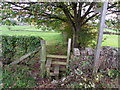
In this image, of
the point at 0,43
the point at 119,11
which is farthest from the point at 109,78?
the point at 0,43

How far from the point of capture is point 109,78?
1.91 meters

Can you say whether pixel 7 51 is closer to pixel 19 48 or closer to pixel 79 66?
pixel 19 48

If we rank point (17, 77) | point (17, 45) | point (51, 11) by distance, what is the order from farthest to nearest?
point (51, 11)
point (17, 45)
point (17, 77)

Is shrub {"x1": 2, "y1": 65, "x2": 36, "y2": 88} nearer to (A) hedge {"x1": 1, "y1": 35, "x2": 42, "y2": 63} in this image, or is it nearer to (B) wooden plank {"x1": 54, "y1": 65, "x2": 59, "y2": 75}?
(A) hedge {"x1": 1, "y1": 35, "x2": 42, "y2": 63}

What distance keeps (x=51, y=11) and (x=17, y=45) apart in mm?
1552

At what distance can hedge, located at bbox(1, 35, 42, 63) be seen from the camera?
2.60m

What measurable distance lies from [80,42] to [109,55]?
1.43 metres

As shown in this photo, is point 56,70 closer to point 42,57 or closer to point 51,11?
point 42,57

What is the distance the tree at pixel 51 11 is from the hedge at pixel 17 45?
0.70 meters

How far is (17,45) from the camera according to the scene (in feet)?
8.89

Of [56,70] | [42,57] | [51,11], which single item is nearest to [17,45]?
[42,57]

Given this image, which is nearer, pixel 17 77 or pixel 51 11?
pixel 17 77

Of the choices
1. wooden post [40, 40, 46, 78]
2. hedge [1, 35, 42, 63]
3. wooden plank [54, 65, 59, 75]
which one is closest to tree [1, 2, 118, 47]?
hedge [1, 35, 42, 63]

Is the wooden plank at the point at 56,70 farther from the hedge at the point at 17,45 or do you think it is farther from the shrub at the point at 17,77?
the hedge at the point at 17,45
